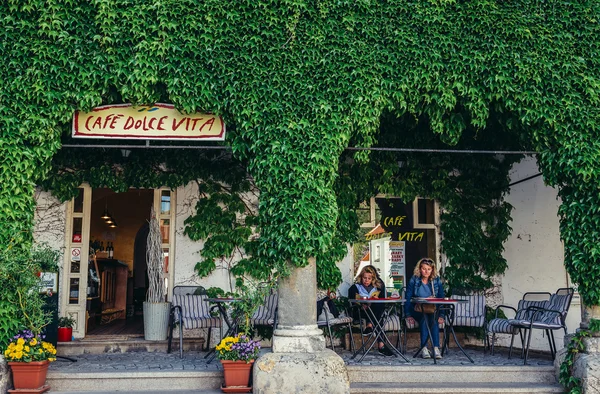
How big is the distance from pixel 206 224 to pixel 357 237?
229cm

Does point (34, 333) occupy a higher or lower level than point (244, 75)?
lower

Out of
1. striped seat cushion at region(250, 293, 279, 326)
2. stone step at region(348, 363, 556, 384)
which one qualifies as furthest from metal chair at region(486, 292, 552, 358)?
striped seat cushion at region(250, 293, 279, 326)

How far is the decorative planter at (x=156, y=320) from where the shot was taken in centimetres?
841

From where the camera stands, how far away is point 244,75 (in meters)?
6.64

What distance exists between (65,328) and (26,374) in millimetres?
2283

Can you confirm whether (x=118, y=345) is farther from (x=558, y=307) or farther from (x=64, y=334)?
(x=558, y=307)

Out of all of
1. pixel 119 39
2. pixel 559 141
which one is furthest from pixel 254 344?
pixel 559 141

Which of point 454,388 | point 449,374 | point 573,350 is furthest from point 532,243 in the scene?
point 454,388

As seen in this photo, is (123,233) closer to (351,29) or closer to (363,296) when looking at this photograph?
(363,296)

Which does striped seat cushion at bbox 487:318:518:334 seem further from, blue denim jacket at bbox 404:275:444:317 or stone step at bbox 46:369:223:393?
stone step at bbox 46:369:223:393

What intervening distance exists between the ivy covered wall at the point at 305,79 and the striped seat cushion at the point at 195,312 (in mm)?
1859

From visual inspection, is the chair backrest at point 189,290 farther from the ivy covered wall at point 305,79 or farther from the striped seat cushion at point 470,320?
the striped seat cushion at point 470,320

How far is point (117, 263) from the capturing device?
12.7 m

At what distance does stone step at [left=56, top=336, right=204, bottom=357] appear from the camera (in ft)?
26.7
